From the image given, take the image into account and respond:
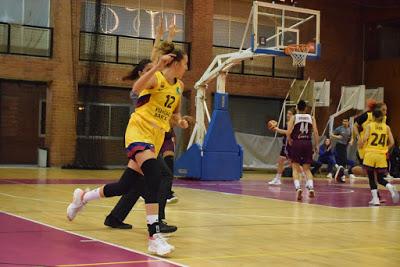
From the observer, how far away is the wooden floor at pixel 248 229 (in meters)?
5.26

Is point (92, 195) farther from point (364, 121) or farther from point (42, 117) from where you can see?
point (42, 117)

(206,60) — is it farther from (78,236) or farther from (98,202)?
(78,236)

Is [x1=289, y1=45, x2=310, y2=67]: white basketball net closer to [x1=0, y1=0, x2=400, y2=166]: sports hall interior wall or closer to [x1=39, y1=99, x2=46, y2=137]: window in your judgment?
[x1=0, y1=0, x2=400, y2=166]: sports hall interior wall

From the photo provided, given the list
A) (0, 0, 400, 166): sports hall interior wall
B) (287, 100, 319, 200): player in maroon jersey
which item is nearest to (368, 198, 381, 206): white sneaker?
(287, 100, 319, 200): player in maroon jersey

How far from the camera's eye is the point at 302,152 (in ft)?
37.1

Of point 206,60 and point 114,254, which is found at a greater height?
point 206,60

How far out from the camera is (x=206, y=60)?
23.4m

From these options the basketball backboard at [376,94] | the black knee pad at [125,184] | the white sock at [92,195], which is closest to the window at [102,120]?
the basketball backboard at [376,94]

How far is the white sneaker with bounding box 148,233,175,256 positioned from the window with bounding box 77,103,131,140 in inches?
612

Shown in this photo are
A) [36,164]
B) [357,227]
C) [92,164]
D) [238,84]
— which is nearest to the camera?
[357,227]

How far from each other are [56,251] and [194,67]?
18419mm

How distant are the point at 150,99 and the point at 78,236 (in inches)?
58.6

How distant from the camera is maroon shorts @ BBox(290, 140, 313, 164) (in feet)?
37.2

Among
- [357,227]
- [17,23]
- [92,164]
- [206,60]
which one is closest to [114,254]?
[357,227]
